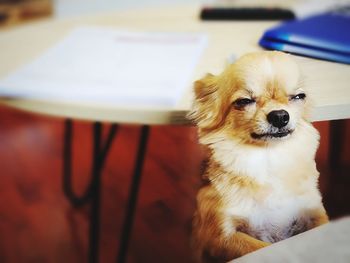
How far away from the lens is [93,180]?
0.90 metres

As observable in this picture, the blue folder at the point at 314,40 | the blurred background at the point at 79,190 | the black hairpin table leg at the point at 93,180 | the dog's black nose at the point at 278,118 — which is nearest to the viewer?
the dog's black nose at the point at 278,118

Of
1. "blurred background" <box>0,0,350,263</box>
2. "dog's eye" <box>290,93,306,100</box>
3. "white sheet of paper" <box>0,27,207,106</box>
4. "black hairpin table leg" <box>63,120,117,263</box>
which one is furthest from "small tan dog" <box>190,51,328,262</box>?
"black hairpin table leg" <box>63,120,117,263</box>

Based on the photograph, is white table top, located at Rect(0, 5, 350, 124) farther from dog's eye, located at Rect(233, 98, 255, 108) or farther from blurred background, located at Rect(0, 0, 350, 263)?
blurred background, located at Rect(0, 0, 350, 263)

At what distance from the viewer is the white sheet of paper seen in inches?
18.5

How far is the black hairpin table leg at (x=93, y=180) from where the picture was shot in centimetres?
84

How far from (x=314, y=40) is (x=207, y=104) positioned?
21 cm

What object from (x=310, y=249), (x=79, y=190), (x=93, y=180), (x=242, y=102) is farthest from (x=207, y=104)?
(x=79, y=190)

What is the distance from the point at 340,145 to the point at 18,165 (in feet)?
4.94

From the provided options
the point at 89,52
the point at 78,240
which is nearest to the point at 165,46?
the point at 89,52

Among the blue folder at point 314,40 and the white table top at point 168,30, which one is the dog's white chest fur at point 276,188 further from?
the blue folder at point 314,40

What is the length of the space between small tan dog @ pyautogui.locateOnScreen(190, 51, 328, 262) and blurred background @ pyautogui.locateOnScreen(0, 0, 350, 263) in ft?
1.02

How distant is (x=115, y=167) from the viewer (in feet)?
5.10

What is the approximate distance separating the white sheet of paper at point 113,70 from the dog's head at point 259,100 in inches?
4.2

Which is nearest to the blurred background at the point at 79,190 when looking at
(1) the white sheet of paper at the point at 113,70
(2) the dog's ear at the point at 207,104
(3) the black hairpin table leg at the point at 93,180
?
(3) the black hairpin table leg at the point at 93,180
